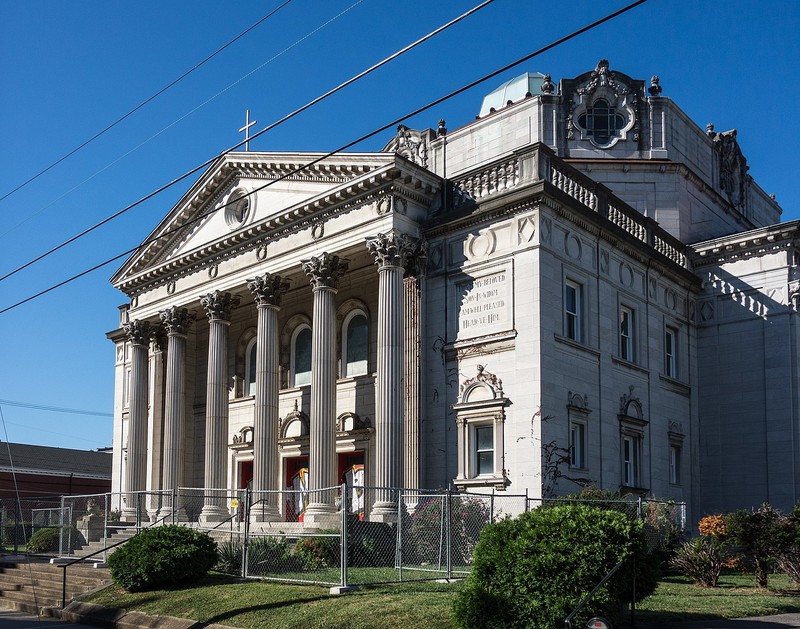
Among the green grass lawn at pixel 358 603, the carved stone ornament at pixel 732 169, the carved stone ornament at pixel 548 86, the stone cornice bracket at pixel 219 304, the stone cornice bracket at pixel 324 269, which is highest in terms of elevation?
the carved stone ornament at pixel 548 86

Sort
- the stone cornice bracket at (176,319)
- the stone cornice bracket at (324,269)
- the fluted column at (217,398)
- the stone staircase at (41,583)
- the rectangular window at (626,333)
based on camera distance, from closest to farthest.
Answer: the stone staircase at (41,583) < the stone cornice bracket at (324,269) < the rectangular window at (626,333) < the fluted column at (217,398) < the stone cornice bracket at (176,319)

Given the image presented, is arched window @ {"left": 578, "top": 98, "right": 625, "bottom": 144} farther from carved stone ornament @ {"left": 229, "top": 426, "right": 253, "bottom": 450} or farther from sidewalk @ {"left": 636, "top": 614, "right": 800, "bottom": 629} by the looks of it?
sidewalk @ {"left": 636, "top": 614, "right": 800, "bottom": 629}

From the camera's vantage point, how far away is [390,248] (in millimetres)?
27391

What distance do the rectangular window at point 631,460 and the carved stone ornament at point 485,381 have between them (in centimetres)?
535

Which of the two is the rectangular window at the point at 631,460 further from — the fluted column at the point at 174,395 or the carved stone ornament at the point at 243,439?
the fluted column at the point at 174,395

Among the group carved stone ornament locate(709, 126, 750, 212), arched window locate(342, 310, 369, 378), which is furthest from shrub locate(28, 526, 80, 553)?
carved stone ornament locate(709, 126, 750, 212)

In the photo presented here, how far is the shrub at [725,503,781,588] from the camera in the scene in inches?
776

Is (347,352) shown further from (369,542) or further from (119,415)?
(119,415)

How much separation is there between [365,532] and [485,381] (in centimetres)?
535

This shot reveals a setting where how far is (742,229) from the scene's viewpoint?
4225 centimetres

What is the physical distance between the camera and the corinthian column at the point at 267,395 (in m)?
30.2

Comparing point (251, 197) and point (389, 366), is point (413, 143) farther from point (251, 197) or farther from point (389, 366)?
point (389, 366)

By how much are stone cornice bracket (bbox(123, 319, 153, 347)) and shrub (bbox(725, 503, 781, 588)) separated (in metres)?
25.2

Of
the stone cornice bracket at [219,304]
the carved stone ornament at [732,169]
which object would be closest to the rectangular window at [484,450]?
the stone cornice bracket at [219,304]
